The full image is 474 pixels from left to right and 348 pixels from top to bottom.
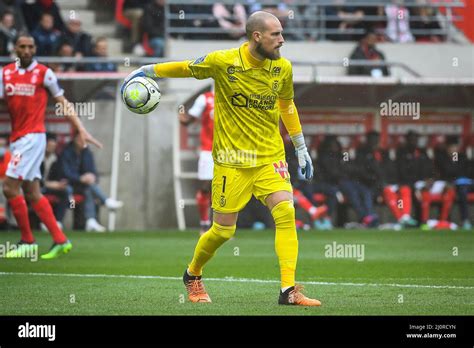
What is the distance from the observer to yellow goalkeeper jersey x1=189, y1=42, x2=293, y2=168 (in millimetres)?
9125

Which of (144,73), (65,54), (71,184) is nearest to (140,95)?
(144,73)

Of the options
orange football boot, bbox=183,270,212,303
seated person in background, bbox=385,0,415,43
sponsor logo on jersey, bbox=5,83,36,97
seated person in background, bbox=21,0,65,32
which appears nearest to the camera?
orange football boot, bbox=183,270,212,303

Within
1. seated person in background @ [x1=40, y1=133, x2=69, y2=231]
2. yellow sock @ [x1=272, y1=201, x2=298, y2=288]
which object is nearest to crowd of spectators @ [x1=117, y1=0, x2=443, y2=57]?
seated person in background @ [x1=40, y1=133, x2=69, y2=231]

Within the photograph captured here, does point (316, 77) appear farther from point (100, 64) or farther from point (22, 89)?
point (22, 89)

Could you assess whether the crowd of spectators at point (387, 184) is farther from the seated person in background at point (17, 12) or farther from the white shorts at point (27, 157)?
the white shorts at point (27, 157)

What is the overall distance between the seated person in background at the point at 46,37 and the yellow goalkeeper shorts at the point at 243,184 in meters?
12.9

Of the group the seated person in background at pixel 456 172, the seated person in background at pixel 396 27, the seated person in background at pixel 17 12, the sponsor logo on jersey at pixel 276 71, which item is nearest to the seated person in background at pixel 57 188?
the seated person in background at pixel 17 12

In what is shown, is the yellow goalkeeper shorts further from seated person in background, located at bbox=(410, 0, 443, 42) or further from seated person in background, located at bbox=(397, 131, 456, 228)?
seated person in background, located at bbox=(410, 0, 443, 42)

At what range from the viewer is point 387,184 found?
2191cm

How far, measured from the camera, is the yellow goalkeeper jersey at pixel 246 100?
9.12 metres

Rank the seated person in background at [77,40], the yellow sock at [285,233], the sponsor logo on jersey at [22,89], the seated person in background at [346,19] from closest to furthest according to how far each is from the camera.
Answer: the yellow sock at [285,233]
the sponsor logo on jersey at [22,89]
the seated person in background at [77,40]
the seated person in background at [346,19]

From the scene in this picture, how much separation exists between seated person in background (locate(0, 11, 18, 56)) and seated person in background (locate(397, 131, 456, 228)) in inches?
304
